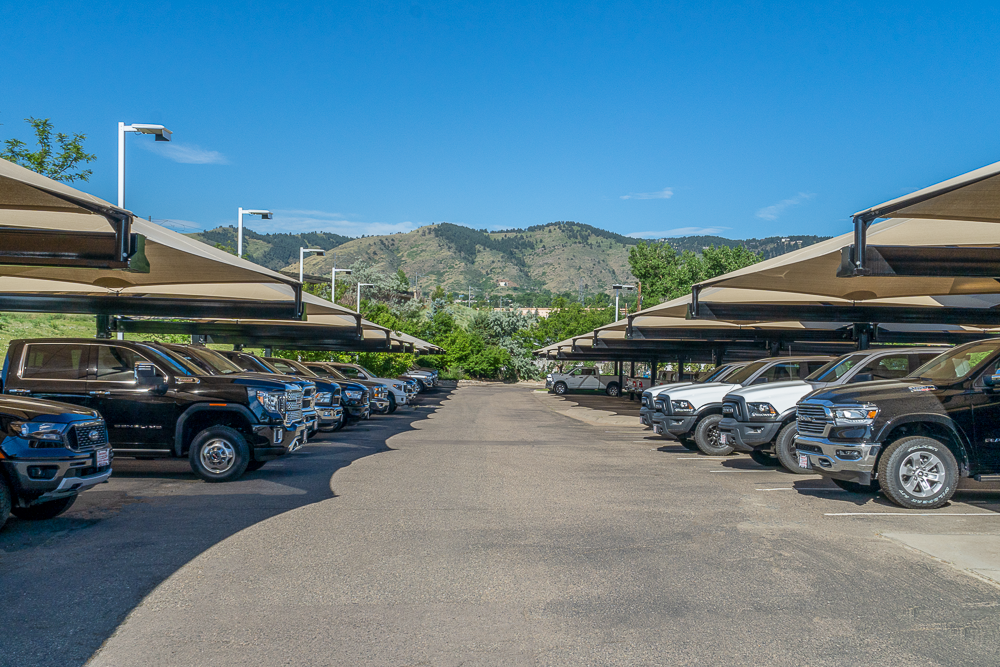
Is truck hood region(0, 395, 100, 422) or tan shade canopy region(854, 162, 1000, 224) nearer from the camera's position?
truck hood region(0, 395, 100, 422)

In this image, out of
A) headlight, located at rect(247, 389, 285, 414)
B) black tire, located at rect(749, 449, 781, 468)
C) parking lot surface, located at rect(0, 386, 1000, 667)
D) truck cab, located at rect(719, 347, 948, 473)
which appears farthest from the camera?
black tire, located at rect(749, 449, 781, 468)

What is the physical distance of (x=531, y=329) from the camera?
299ft

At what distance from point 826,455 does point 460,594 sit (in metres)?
5.99

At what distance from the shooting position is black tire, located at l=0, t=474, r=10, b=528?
7527mm

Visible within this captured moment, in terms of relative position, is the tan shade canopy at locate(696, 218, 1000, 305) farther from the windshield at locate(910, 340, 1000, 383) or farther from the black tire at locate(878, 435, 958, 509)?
the black tire at locate(878, 435, 958, 509)

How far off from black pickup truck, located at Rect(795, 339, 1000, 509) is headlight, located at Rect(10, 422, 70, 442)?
8.59 m

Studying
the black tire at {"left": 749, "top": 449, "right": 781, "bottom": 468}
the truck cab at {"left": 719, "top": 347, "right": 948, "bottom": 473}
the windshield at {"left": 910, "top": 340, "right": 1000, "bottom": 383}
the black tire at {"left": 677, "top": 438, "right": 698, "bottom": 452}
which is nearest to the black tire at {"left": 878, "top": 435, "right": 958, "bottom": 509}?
the windshield at {"left": 910, "top": 340, "right": 1000, "bottom": 383}

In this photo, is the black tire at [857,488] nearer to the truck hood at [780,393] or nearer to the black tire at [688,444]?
the truck hood at [780,393]

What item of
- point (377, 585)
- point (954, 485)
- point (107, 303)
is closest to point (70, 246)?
point (377, 585)

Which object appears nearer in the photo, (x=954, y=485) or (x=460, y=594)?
(x=460, y=594)

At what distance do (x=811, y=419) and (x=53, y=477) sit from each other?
28.9 ft

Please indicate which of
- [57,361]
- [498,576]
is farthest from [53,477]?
[498,576]

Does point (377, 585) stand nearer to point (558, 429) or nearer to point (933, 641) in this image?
point (933, 641)

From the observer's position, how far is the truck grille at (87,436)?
817 cm
